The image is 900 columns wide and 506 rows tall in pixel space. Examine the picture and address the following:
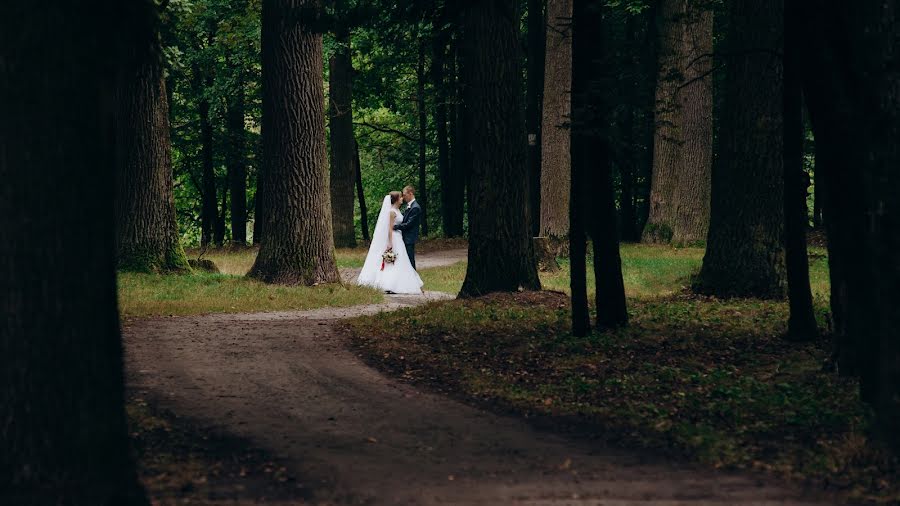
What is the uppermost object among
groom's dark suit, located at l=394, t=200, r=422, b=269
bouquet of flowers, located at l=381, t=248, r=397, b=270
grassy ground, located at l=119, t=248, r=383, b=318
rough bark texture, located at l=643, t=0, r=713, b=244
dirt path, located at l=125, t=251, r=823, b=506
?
rough bark texture, located at l=643, t=0, r=713, b=244

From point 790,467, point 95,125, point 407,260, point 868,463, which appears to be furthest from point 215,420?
point 407,260

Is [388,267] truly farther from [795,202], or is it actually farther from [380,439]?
[380,439]

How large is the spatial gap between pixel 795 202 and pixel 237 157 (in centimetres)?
2748

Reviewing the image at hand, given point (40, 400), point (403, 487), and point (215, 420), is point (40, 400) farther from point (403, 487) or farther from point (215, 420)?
point (215, 420)

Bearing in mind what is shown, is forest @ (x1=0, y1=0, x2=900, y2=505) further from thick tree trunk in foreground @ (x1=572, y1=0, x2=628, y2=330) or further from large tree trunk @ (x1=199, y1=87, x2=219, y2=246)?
large tree trunk @ (x1=199, y1=87, x2=219, y2=246)

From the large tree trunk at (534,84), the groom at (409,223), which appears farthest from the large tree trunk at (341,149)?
the groom at (409,223)

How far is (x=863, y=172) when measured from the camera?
6934 mm

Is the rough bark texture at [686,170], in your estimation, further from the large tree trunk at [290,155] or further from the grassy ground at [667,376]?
the large tree trunk at [290,155]

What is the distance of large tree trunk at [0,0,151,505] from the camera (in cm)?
498

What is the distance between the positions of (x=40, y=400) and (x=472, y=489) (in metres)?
2.49

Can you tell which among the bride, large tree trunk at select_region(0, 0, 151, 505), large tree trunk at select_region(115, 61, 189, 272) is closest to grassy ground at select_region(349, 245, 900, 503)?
large tree trunk at select_region(0, 0, 151, 505)

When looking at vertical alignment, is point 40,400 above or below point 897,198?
below

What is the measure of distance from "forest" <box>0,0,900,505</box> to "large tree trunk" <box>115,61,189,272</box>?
5 cm

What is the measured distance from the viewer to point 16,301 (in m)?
5.05
